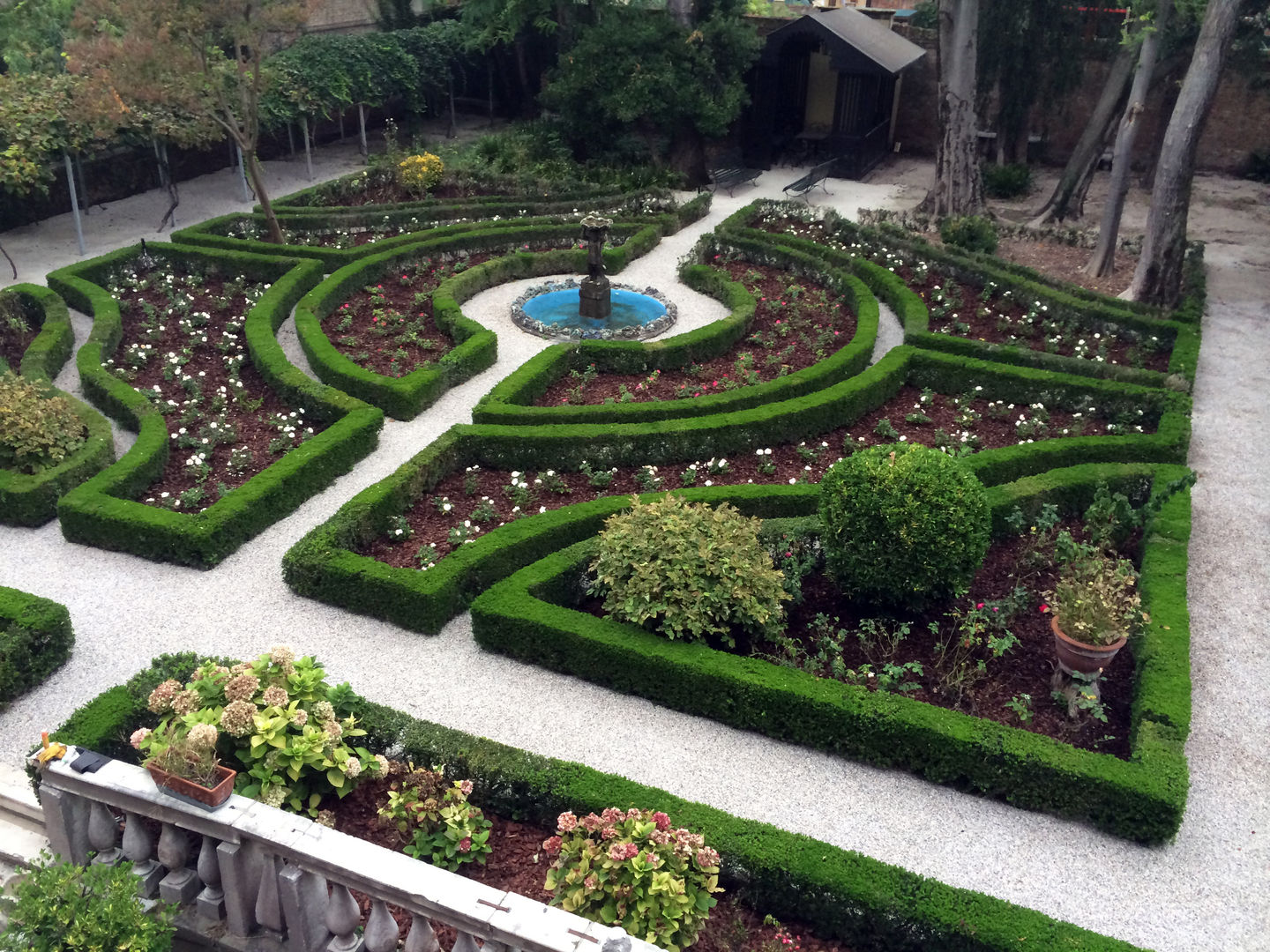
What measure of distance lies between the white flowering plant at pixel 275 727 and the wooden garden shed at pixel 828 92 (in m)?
26.1

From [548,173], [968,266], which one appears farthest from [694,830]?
[548,173]

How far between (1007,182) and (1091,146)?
13.5 ft

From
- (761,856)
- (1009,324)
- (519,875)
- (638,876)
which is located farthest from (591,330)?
(638,876)

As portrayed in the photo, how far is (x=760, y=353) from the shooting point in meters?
18.2

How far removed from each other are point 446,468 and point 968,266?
12242 millimetres

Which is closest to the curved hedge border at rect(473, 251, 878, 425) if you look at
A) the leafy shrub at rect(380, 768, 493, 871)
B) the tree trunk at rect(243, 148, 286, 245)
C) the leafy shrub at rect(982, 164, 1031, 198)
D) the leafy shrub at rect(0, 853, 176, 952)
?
the leafy shrub at rect(380, 768, 493, 871)

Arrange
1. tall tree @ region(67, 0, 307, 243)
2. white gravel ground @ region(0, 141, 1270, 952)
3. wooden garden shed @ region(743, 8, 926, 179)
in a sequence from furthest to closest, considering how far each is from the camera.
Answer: wooden garden shed @ region(743, 8, 926, 179)
tall tree @ region(67, 0, 307, 243)
white gravel ground @ region(0, 141, 1270, 952)

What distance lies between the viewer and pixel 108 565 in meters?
12.6

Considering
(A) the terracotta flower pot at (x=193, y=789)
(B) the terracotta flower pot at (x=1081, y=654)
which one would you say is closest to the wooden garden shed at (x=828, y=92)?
(B) the terracotta flower pot at (x=1081, y=654)

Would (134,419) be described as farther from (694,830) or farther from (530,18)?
(530,18)

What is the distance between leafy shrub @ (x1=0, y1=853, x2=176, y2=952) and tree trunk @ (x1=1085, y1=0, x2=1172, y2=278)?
20971mm

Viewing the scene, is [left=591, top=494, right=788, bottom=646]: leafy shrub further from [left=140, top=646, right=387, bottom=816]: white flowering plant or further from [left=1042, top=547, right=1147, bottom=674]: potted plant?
[left=140, top=646, right=387, bottom=816]: white flowering plant

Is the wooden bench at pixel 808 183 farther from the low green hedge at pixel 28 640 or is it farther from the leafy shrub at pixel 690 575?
the low green hedge at pixel 28 640

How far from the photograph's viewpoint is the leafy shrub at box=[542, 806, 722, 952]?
684 centimetres
